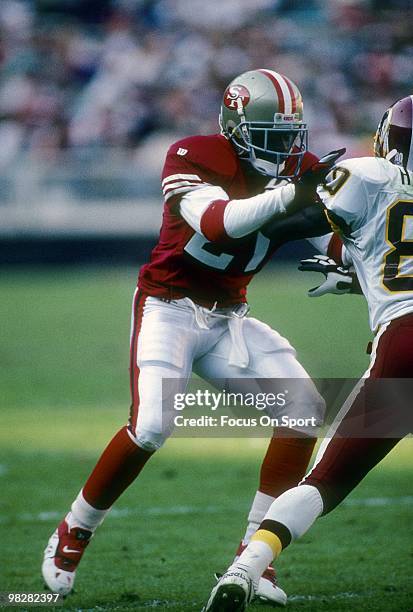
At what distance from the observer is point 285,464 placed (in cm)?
389

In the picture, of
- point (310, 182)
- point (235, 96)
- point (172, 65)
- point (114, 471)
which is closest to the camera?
point (310, 182)

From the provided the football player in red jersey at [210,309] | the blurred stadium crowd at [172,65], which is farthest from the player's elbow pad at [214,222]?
the blurred stadium crowd at [172,65]

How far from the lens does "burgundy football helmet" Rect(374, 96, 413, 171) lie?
131 inches

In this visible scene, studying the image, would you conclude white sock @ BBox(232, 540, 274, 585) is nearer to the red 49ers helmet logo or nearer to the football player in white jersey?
the football player in white jersey

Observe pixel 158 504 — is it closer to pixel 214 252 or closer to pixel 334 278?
pixel 214 252

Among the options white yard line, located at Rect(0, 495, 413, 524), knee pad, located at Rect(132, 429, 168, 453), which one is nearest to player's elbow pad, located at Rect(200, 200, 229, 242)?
knee pad, located at Rect(132, 429, 168, 453)

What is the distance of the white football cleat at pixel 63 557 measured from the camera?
12.3 ft

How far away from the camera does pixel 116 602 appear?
3.66 meters

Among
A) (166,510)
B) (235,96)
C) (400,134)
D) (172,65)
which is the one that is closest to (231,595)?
(400,134)

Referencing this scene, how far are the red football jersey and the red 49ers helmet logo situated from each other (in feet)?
0.42

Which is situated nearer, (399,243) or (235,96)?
(399,243)

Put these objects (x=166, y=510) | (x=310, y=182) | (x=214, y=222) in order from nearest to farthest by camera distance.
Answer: (x=310, y=182), (x=214, y=222), (x=166, y=510)

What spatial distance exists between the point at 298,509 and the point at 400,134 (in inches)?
44.7

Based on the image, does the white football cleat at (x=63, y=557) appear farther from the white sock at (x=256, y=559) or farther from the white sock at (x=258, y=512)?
the white sock at (x=256, y=559)
